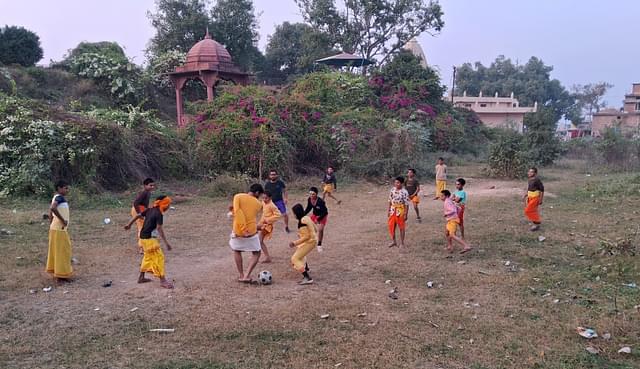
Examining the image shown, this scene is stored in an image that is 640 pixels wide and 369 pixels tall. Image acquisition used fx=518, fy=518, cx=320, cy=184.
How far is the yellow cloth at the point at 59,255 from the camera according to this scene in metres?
6.60

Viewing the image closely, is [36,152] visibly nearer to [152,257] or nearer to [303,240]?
[152,257]

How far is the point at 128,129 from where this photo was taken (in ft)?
51.7

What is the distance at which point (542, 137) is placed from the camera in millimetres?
23812

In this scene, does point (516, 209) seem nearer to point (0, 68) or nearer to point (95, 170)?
point (95, 170)

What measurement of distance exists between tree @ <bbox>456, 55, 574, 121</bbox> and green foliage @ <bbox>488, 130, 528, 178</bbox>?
130ft

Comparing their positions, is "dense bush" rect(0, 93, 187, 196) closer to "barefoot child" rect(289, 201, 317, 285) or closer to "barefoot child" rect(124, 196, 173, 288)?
"barefoot child" rect(124, 196, 173, 288)

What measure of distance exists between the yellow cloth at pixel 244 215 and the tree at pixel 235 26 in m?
26.9

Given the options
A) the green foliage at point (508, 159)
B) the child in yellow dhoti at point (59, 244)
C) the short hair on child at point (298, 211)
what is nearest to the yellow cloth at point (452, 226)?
the short hair on child at point (298, 211)

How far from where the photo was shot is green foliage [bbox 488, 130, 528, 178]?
1938cm

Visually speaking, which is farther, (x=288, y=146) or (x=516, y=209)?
(x=288, y=146)

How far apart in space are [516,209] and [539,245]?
358 cm

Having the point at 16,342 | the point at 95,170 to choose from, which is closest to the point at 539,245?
the point at 16,342

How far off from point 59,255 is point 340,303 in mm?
3648

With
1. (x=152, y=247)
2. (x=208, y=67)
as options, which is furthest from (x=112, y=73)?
(x=152, y=247)
